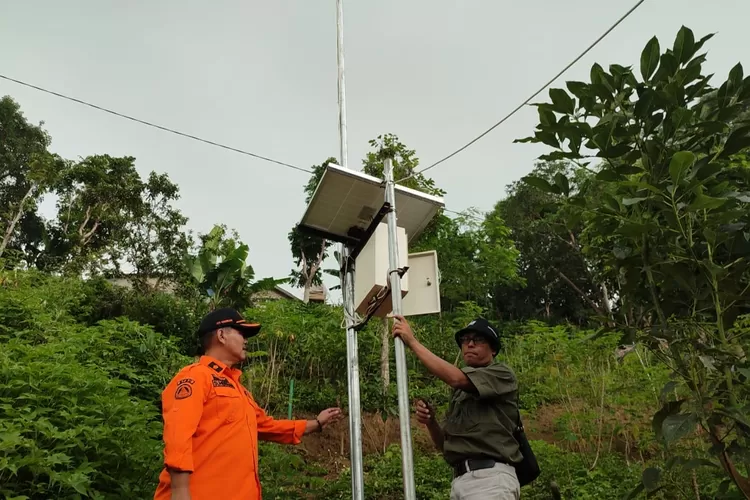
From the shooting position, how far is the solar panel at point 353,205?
324cm

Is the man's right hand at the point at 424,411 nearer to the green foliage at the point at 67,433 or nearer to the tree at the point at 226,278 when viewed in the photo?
the green foliage at the point at 67,433

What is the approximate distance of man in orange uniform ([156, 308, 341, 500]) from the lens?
7.30ft

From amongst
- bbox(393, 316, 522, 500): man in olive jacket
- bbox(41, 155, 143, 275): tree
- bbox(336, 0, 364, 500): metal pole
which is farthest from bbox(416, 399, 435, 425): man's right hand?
bbox(41, 155, 143, 275): tree

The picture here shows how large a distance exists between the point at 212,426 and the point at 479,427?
1.24 metres

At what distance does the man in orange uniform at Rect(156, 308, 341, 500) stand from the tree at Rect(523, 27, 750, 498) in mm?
1684

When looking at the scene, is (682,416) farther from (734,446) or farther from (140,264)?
(140,264)

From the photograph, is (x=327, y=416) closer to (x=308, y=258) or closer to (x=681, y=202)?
(x=681, y=202)

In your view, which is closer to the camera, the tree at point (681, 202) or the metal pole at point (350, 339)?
the tree at point (681, 202)

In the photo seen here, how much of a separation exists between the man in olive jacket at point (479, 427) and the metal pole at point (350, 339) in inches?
19.9

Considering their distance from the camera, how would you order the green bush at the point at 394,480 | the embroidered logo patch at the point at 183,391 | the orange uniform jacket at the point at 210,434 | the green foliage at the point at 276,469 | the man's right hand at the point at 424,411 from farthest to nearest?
the green bush at the point at 394,480 < the green foliage at the point at 276,469 < the man's right hand at the point at 424,411 < the embroidered logo patch at the point at 183,391 < the orange uniform jacket at the point at 210,434

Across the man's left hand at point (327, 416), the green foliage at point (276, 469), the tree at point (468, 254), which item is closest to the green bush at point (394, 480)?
the green foliage at point (276, 469)

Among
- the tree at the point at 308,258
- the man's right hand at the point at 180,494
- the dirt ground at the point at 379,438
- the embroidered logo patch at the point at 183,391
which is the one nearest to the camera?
the man's right hand at the point at 180,494

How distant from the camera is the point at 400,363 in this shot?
2.72 m

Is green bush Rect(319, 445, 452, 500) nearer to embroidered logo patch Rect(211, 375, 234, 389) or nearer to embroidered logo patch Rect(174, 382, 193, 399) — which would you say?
embroidered logo patch Rect(211, 375, 234, 389)
